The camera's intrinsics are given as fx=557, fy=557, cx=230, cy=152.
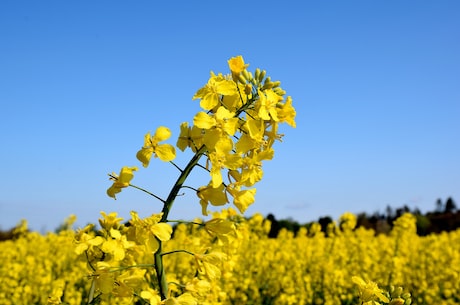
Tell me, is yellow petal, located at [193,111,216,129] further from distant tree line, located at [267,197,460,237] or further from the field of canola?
distant tree line, located at [267,197,460,237]

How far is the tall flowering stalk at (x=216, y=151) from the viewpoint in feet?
5.46

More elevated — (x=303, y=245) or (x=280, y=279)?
(x=303, y=245)

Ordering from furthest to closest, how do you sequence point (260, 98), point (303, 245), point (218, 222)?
point (303, 245) < point (218, 222) < point (260, 98)

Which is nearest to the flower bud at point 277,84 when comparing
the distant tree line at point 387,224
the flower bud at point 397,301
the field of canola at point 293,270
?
the flower bud at point 397,301

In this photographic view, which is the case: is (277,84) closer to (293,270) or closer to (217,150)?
(217,150)

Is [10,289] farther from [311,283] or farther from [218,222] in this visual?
[218,222]

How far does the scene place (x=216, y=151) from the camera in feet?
5.41

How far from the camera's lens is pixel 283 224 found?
18.8 metres

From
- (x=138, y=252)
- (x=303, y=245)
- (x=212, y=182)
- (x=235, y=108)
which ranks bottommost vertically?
(x=138, y=252)

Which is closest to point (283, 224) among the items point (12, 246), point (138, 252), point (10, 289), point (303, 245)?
point (303, 245)

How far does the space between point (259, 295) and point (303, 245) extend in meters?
2.15

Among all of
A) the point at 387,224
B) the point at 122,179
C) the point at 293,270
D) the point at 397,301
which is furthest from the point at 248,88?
the point at 387,224

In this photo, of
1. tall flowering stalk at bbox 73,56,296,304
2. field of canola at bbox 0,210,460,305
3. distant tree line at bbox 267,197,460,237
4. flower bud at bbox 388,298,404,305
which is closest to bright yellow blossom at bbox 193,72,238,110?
tall flowering stalk at bbox 73,56,296,304

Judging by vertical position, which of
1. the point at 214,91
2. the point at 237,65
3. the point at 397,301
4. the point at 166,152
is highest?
the point at 237,65
